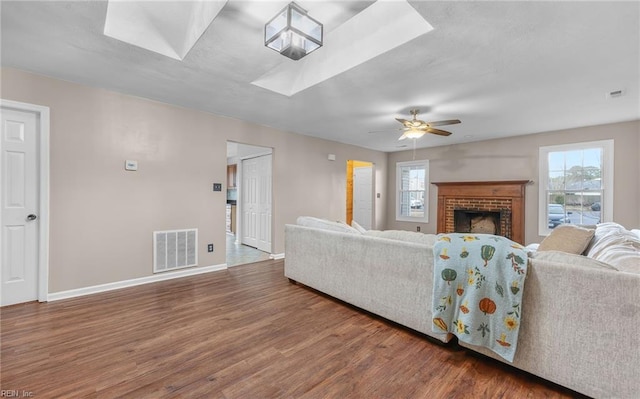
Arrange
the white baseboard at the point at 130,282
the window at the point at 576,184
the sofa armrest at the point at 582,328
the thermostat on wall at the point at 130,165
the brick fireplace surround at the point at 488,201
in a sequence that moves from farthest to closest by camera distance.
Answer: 1. the brick fireplace surround at the point at 488,201
2. the window at the point at 576,184
3. the thermostat on wall at the point at 130,165
4. the white baseboard at the point at 130,282
5. the sofa armrest at the point at 582,328

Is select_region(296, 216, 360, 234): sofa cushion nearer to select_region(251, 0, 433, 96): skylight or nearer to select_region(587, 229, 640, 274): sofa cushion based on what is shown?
select_region(251, 0, 433, 96): skylight

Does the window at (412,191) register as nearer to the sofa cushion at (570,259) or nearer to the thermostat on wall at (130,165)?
the sofa cushion at (570,259)

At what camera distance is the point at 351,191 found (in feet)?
25.7

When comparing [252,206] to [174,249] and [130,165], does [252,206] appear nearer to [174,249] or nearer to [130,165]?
[174,249]

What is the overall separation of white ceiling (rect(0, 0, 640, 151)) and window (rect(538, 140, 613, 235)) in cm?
58

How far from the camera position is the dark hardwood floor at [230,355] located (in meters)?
1.61

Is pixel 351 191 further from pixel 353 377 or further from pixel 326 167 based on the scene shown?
pixel 353 377

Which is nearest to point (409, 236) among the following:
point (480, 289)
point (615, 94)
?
point (480, 289)

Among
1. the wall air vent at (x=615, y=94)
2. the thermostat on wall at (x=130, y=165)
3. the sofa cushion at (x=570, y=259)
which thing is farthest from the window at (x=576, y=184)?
the thermostat on wall at (x=130, y=165)

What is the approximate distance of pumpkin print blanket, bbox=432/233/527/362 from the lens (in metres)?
1.68

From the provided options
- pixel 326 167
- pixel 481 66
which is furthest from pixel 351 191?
pixel 481 66

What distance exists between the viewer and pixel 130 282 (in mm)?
3354

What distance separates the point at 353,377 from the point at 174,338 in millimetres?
1471

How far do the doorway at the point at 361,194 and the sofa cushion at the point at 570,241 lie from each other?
4.81 metres
